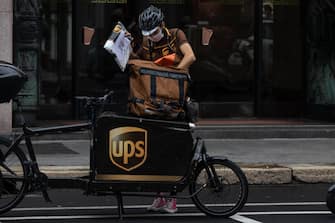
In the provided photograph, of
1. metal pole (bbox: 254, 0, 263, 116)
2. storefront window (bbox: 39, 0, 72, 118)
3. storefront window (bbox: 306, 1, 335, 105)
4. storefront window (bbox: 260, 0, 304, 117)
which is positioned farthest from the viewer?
storefront window (bbox: 260, 0, 304, 117)

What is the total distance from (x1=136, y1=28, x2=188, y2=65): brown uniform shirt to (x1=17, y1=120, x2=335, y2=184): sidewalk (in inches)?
66.2

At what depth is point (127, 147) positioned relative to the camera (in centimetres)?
687

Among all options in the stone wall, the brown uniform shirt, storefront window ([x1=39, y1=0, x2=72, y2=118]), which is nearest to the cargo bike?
the brown uniform shirt

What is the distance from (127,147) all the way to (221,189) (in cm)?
104

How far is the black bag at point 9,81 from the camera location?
6.82m

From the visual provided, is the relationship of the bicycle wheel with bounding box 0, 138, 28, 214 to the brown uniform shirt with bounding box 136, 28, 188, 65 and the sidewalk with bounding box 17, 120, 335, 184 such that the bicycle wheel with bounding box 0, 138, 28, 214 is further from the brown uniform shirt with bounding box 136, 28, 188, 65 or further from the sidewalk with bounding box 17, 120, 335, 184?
the brown uniform shirt with bounding box 136, 28, 188, 65

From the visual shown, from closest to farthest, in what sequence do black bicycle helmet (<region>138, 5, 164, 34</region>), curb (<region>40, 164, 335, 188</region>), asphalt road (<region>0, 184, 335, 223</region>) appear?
1. black bicycle helmet (<region>138, 5, 164, 34</region>)
2. asphalt road (<region>0, 184, 335, 223</region>)
3. curb (<region>40, 164, 335, 188</region>)

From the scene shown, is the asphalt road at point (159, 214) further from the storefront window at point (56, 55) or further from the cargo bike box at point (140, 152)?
the storefront window at point (56, 55)

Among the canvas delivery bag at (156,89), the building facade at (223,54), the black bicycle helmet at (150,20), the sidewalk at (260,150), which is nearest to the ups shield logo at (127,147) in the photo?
the canvas delivery bag at (156,89)

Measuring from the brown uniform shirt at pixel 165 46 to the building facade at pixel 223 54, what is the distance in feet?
16.9

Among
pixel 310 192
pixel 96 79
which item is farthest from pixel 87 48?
pixel 310 192

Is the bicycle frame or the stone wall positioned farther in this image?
the stone wall

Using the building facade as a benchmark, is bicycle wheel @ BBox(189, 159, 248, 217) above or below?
below

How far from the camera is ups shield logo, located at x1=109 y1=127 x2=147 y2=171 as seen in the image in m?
6.86
